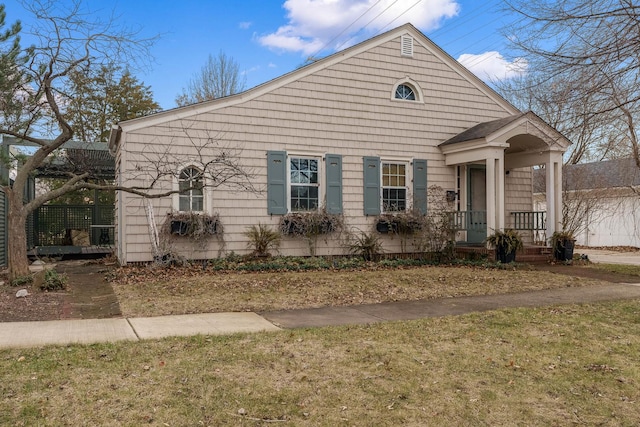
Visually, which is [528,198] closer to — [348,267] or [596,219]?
[348,267]

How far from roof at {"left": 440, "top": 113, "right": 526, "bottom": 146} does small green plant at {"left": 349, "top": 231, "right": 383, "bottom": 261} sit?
11.2 ft

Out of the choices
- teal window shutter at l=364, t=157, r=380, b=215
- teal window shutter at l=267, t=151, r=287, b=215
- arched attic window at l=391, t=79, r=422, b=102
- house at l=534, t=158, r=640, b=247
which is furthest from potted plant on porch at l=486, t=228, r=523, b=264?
house at l=534, t=158, r=640, b=247

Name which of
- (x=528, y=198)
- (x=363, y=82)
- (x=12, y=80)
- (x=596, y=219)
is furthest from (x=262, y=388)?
(x=596, y=219)

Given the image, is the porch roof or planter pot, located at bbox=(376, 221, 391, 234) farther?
planter pot, located at bbox=(376, 221, 391, 234)

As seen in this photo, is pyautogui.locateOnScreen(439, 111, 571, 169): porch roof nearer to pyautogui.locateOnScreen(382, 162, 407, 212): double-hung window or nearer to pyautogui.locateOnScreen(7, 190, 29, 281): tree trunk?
pyautogui.locateOnScreen(382, 162, 407, 212): double-hung window

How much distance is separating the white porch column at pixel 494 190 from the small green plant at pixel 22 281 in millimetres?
10184

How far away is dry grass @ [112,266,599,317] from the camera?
7469mm

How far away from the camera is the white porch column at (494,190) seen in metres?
12.7

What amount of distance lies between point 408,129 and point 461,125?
1.78 meters

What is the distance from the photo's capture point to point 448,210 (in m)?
14.0

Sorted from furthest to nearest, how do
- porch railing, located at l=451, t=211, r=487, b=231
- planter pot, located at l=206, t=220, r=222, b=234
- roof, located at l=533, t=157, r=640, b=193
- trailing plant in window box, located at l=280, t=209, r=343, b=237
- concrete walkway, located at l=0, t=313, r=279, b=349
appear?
roof, located at l=533, t=157, r=640, b=193 → porch railing, located at l=451, t=211, r=487, b=231 → trailing plant in window box, located at l=280, t=209, r=343, b=237 → planter pot, located at l=206, t=220, r=222, b=234 → concrete walkway, located at l=0, t=313, r=279, b=349

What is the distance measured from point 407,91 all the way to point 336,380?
36.6 feet

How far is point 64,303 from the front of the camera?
24.5 ft

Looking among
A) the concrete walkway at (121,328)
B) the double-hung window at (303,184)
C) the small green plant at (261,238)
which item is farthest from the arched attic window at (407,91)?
the concrete walkway at (121,328)
